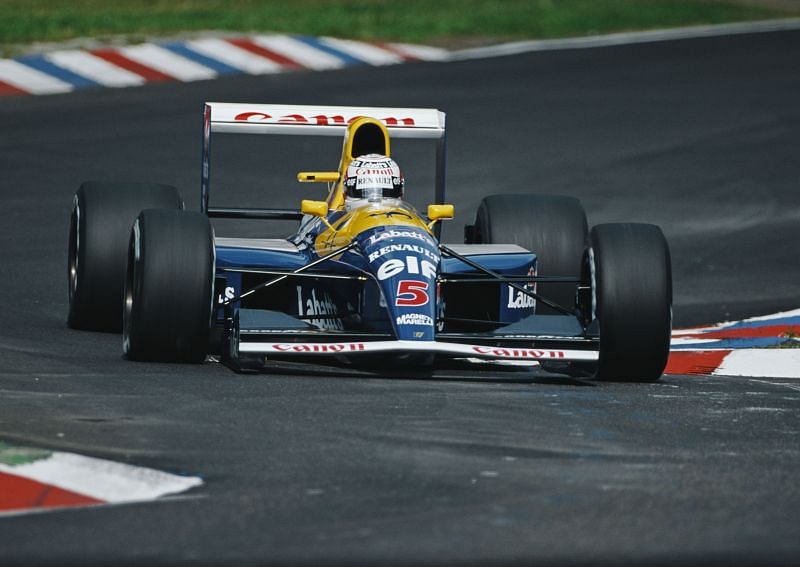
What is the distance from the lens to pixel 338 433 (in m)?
7.57

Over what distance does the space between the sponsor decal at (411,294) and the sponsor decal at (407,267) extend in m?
0.08

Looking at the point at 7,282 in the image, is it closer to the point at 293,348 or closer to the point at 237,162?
the point at 293,348

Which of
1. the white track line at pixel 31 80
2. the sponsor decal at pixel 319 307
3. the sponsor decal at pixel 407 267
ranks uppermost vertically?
the white track line at pixel 31 80

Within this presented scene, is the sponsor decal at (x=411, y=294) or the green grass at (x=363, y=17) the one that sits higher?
the green grass at (x=363, y=17)

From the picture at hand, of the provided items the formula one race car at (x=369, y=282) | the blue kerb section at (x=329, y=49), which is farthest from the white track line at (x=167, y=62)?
the formula one race car at (x=369, y=282)

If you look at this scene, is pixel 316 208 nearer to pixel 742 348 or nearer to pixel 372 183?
pixel 372 183

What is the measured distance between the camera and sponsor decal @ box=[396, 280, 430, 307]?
30.5 ft

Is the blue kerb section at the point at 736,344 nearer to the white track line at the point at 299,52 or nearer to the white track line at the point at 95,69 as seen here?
the white track line at the point at 95,69

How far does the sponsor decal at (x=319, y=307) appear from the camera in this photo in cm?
1025

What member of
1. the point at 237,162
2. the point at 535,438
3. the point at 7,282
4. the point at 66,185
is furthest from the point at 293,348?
the point at 237,162

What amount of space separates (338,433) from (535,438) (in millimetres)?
774

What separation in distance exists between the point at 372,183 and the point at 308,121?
1470mm

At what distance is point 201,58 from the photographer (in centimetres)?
2275

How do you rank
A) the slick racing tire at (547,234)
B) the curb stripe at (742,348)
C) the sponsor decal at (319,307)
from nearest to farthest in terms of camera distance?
1. the sponsor decal at (319,307)
2. the curb stripe at (742,348)
3. the slick racing tire at (547,234)
